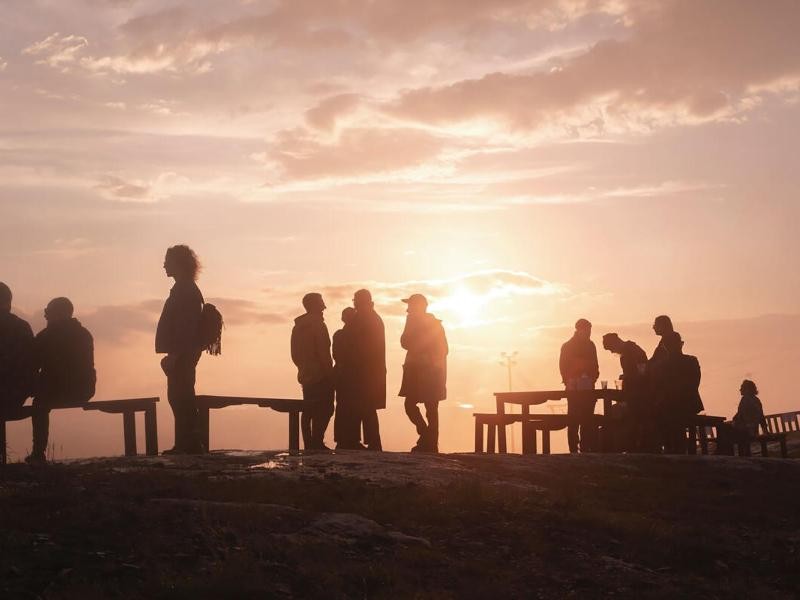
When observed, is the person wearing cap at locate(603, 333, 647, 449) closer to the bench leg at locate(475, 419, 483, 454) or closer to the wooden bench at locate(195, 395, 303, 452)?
the bench leg at locate(475, 419, 483, 454)

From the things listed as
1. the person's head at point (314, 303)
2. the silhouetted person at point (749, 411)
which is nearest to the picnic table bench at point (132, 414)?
the person's head at point (314, 303)

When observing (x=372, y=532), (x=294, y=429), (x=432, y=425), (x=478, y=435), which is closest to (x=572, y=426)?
(x=478, y=435)

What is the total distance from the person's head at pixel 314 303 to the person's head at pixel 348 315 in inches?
22.4

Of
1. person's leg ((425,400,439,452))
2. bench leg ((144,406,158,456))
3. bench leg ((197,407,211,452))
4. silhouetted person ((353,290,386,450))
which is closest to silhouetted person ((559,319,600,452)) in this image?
person's leg ((425,400,439,452))

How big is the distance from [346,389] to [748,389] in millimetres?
10107

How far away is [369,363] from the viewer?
1667 cm

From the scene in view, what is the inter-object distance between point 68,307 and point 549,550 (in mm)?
7350

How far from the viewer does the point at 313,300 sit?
16312 millimetres

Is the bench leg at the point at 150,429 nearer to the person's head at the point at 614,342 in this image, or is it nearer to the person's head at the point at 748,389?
the person's head at the point at 614,342

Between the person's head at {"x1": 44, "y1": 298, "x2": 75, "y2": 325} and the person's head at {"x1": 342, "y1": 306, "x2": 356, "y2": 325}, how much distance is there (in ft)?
14.0

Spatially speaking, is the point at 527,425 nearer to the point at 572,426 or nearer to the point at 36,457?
the point at 572,426

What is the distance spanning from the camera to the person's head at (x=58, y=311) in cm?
1418

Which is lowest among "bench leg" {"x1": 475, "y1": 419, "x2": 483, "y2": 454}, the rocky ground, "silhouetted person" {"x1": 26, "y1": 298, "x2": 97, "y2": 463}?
the rocky ground

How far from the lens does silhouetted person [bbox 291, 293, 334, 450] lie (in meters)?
16.2
